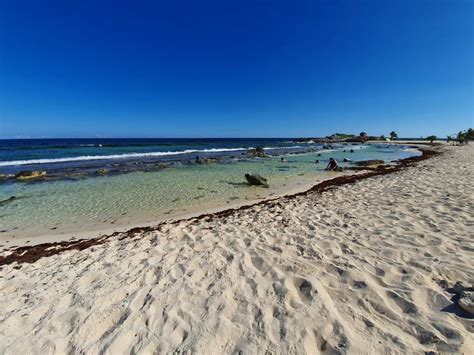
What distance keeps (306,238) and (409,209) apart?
3.56 metres

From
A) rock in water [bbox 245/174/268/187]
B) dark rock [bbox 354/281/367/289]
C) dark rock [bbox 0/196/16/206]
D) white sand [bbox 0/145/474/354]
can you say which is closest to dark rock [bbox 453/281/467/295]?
white sand [bbox 0/145/474/354]

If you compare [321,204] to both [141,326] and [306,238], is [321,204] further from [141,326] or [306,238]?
[141,326]

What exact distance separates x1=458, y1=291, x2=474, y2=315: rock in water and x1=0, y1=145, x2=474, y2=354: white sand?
129 millimetres

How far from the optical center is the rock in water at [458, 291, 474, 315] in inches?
111

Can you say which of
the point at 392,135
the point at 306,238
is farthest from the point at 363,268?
the point at 392,135

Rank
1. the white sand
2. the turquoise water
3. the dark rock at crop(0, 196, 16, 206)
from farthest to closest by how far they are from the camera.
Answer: the dark rock at crop(0, 196, 16, 206) < the turquoise water < the white sand

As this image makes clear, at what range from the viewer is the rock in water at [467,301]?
281 centimetres

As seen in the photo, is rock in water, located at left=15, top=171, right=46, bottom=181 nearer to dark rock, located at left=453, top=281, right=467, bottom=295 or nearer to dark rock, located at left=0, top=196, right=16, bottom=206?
dark rock, located at left=0, top=196, right=16, bottom=206

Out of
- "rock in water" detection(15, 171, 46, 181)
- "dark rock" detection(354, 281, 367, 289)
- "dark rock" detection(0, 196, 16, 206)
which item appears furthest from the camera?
"rock in water" detection(15, 171, 46, 181)

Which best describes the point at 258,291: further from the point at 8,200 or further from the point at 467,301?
the point at 8,200

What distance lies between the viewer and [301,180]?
1570 centimetres

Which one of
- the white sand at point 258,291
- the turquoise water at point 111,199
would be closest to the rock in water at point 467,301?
the white sand at point 258,291

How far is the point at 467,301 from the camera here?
2.88 m

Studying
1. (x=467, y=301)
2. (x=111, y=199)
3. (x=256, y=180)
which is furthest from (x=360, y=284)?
(x=111, y=199)
